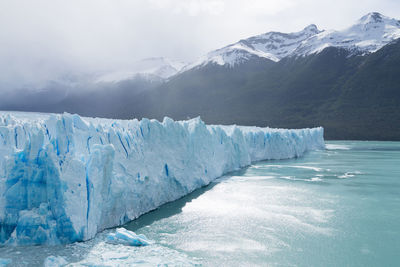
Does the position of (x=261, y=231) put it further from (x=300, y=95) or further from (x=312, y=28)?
(x=312, y=28)

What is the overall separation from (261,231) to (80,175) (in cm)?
380

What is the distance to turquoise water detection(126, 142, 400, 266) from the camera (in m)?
5.29

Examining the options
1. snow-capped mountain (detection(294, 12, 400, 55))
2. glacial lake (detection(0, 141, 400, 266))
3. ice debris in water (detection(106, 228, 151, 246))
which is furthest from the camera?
snow-capped mountain (detection(294, 12, 400, 55))

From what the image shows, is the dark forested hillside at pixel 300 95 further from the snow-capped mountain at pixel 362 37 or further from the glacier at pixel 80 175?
the glacier at pixel 80 175

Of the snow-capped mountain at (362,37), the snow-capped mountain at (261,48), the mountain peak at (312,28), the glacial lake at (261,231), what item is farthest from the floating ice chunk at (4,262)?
the mountain peak at (312,28)

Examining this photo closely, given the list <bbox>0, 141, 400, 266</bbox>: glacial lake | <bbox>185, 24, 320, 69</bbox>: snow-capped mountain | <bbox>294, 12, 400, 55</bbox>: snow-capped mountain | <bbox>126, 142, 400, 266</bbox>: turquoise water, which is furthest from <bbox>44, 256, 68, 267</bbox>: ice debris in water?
<bbox>185, 24, 320, 69</bbox>: snow-capped mountain

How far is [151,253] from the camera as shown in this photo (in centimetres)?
498

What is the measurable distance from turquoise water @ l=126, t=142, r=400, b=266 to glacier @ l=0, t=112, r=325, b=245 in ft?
2.33

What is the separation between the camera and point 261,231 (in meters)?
6.39

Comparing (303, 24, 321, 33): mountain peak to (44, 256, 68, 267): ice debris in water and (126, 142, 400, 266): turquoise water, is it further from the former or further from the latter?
(44, 256, 68, 267): ice debris in water

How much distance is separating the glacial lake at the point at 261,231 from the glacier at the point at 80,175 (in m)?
0.30

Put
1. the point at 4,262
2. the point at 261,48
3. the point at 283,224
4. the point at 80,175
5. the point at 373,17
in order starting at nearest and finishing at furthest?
the point at 4,262 → the point at 80,175 → the point at 283,224 → the point at 373,17 → the point at 261,48

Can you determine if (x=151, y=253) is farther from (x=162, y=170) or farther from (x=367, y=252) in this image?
(x=367, y=252)

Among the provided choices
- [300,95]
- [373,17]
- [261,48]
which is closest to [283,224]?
[300,95]
